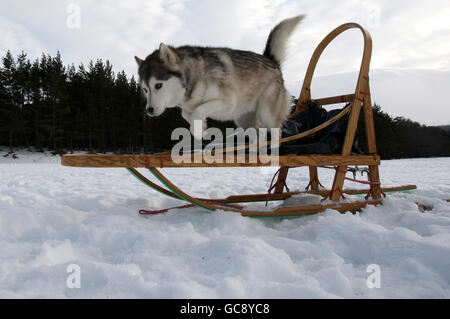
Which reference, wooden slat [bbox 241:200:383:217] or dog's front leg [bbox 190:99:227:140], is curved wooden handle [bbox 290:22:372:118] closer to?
wooden slat [bbox 241:200:383:217]

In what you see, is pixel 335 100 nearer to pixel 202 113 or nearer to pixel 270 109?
pixel 270 109

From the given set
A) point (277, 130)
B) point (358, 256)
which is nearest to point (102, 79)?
point (277, 130)

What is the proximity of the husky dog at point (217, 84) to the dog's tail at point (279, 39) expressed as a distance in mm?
11

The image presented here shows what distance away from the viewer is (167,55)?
2389 mm

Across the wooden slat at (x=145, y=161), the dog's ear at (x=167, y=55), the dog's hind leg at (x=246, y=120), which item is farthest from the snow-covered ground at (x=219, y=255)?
the dog's ear at (x=167, y=55)

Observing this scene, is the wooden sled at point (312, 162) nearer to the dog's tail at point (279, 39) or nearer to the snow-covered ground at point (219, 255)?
the snow-covered ground at point (219, 255)

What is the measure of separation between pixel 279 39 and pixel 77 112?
22643mm

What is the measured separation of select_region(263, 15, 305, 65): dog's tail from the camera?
3236 millimetres

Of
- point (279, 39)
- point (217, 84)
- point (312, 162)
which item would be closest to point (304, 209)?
point (312, 162)

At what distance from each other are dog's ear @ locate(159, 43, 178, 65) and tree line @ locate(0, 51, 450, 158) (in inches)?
570

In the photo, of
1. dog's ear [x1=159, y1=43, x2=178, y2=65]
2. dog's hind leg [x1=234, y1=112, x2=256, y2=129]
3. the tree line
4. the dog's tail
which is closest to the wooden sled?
the dog's tail

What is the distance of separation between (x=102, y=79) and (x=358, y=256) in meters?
23.1

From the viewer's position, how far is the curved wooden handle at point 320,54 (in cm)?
293
